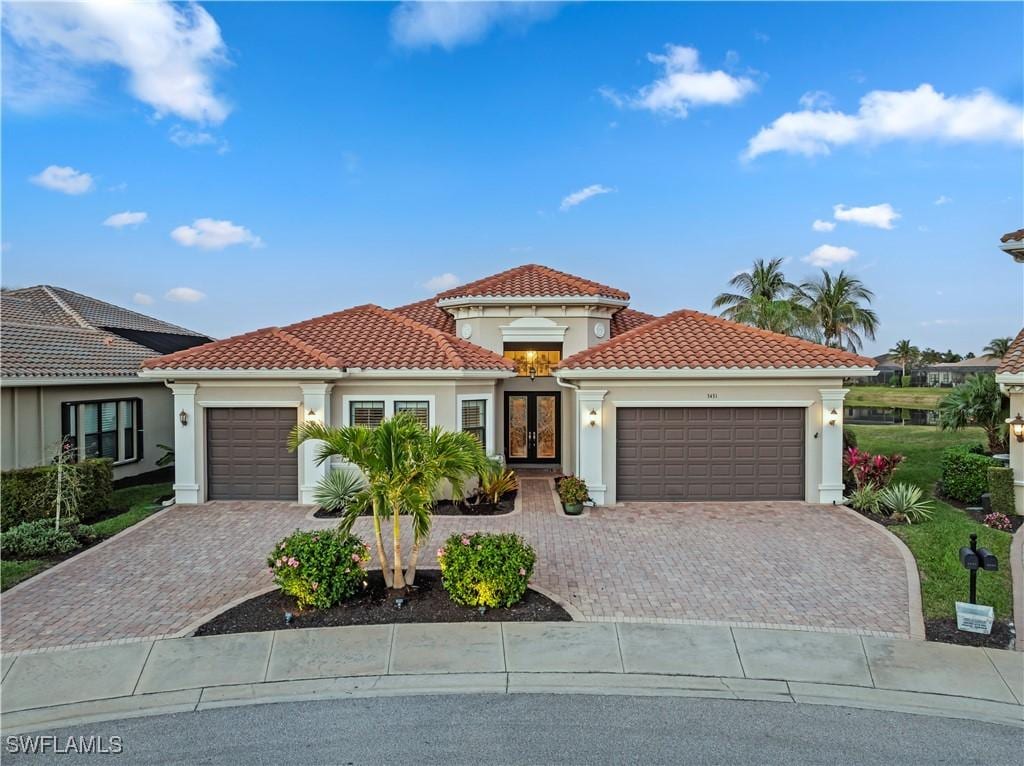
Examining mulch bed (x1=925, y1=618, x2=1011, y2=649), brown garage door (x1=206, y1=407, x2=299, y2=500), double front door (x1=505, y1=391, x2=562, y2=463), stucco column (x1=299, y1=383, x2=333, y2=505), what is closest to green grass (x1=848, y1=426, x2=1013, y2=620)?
mulch bed (x1=925, y1=618, x2=1011, y2=649)

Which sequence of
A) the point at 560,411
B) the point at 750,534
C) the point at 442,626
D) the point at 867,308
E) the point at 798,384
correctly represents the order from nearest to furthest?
the point at 442,626 < the point at 750,534 < the point at 798,384 < the point at 560,411 < the point at 867,308

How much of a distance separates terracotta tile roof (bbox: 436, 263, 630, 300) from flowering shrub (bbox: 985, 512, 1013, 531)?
1084 cm

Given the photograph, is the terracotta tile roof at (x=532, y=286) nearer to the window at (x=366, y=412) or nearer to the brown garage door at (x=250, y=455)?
the window at (x=366, y=412)

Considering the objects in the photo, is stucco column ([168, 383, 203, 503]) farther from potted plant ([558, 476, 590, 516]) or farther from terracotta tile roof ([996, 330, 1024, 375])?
terracotta tile roof ([996, 330, 1024, 375])

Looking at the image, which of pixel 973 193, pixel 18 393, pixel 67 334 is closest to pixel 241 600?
pixel 18 393

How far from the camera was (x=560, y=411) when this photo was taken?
1852cm

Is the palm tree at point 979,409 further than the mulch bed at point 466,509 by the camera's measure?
Yes

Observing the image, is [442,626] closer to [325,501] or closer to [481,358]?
[325,501]

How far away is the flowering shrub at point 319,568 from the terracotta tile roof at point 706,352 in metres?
7.28

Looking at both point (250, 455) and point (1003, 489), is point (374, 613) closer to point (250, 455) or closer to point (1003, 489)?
point (250, 455)

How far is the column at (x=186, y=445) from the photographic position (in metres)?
13.4

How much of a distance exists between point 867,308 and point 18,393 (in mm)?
37253

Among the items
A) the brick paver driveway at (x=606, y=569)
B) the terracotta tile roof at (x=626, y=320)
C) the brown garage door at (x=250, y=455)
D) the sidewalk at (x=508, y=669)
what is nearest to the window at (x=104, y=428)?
the brown garage door at (x=250, y=455)

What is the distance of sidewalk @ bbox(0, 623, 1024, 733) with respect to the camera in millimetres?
5500
